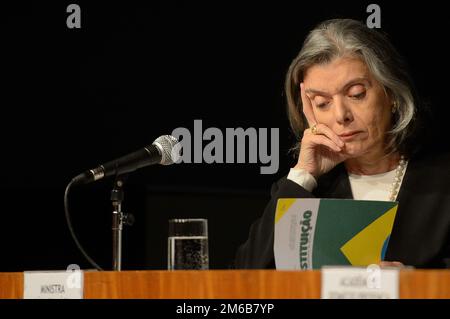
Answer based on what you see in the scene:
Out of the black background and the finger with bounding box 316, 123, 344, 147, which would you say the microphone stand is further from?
the black background

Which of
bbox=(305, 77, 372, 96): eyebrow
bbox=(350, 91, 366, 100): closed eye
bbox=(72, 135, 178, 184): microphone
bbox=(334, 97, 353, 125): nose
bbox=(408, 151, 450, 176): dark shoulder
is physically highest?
bbox=(305, 77, 372, 96): eyebrow

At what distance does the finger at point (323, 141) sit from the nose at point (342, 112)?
7cm

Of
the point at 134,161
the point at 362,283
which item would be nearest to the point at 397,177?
the point at 134,161

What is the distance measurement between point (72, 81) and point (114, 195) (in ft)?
4.49

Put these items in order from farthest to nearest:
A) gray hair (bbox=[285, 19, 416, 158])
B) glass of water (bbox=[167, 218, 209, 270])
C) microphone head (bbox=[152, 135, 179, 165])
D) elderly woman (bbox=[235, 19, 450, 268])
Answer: gray hair (bbox=[285, 19, 416, 158])
elderly woman (bbox=[235, 19, 450, 268])
microphone head (bbox=[152, 135, 179, 165])
glass of water (bbox=[167, 218, 209, 270])

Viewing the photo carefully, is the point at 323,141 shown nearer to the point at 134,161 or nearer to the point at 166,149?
the point at 166,149

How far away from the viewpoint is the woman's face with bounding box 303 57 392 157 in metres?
2.32

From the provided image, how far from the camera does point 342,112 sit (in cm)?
230

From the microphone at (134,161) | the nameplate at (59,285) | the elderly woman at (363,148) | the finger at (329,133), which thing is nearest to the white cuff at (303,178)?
the elderly woman at (363,148)

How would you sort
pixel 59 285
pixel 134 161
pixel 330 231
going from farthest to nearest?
1. pixel 134 161
2. pixel 330 231
3. pixel 59 285

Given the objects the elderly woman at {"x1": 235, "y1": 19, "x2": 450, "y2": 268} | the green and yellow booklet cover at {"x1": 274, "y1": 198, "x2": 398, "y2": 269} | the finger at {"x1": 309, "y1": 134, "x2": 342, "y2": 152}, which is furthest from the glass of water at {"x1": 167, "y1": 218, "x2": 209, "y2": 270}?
the finger at {"x1": 309, "y1": 134, "x2": 342, "y2": 152}

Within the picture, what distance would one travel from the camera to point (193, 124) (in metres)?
3.02

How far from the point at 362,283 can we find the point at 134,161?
904mm
